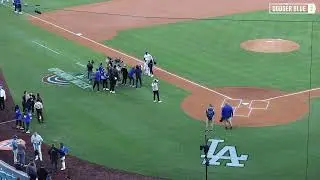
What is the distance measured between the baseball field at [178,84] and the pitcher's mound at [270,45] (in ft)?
0.20

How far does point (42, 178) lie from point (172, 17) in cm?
2782

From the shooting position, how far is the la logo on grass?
25875 millimetres

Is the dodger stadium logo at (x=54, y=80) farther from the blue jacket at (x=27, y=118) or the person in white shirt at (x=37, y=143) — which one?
the person in white shirt at (x=37, y=143)

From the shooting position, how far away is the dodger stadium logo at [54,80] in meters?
35.8

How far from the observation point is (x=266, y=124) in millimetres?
29484

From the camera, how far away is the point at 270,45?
138ft

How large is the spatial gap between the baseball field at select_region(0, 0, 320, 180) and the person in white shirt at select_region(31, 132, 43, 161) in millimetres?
1314

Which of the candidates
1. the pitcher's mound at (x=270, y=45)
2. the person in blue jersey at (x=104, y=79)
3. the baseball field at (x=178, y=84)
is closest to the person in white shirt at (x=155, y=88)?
the baseball field at (x=178, y=84)

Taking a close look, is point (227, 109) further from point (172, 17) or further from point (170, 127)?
point (172, 17)

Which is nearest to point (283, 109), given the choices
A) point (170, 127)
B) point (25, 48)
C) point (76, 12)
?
point (170, 127)

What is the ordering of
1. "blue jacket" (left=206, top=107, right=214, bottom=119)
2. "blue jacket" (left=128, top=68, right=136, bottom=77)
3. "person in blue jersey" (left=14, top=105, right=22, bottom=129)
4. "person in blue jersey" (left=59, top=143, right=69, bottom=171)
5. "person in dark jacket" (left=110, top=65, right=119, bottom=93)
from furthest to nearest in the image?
"blue jacket" (left=128, top=68, right=136, bottom=77), "person in dark jacket" (left=110, top=65, right=119, bottom=93), "person in blue jersey" (left=14, top=105, right=22, bottom=129), "blue jacket" (left=206, top=107, right=214, bottom=119), "person in blue jersey" (left=59, top=143, right=69, bottom=171)

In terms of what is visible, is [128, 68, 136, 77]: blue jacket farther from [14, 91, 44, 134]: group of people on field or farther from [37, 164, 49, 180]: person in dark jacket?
[37, 164, 49, 180]: person in dark jacket

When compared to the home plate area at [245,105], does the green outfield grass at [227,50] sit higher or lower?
higher

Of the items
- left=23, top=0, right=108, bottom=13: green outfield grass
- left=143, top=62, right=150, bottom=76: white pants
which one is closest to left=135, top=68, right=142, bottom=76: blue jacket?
left=143, top=62, right=150, bottom=76: white pants
